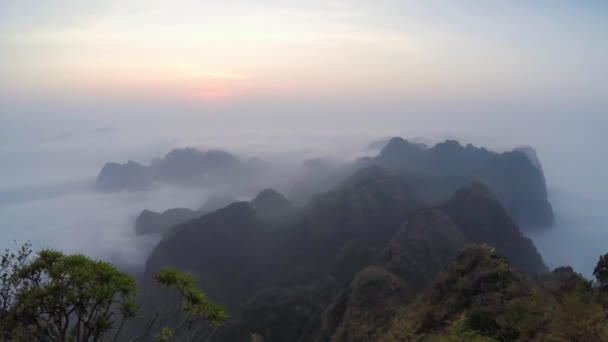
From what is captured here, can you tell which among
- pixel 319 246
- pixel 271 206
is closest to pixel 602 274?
pixel 319 246

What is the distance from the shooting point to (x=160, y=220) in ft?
433

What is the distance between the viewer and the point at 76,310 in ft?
25.5

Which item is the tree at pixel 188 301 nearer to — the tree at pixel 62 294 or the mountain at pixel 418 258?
the tree at pixel 62 294

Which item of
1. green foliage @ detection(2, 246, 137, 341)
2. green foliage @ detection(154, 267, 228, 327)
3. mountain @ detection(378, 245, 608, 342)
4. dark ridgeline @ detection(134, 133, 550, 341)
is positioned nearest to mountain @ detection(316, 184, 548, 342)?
dark ridgeline @ detection(134, 133, 550, 341)

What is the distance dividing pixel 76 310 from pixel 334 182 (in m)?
156

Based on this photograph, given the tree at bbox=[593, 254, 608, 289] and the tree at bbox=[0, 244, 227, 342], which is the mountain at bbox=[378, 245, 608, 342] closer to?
the tree at bbox=[593, 254, 608, 289]

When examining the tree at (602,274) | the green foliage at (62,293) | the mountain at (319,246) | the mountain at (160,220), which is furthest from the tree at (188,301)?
the mountain at (160,220)

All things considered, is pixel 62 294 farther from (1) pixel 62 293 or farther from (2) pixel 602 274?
(2) pixel 602 274

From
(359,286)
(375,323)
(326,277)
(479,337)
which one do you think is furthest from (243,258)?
(479,337)

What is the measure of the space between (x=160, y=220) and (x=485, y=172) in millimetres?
116292

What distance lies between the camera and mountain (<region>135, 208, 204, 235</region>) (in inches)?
5040

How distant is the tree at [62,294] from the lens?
745cm

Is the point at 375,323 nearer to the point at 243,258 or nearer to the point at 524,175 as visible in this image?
the point at 243,258

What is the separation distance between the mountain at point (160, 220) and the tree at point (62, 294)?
122 m
